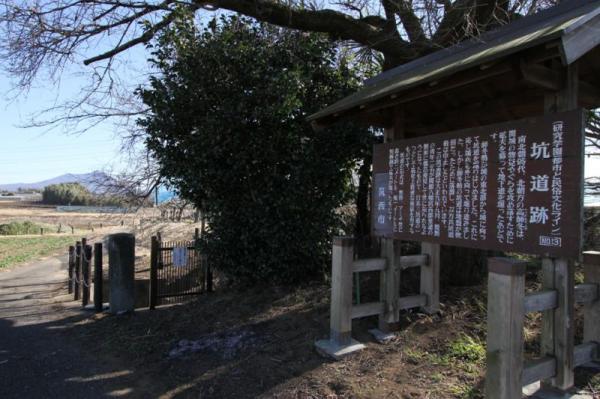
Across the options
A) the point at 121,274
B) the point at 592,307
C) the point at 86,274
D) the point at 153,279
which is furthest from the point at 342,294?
the point at 86,274

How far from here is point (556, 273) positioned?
356 centimetres

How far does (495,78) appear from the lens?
4.45 m

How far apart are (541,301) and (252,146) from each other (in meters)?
5.00

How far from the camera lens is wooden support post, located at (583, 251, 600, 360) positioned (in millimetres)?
4270

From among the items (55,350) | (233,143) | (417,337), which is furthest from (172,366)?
(233,143)

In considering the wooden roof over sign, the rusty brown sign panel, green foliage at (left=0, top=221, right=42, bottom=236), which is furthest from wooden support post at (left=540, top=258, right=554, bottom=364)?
green foliage at (left=0, top=221, right=42, bottom=236)

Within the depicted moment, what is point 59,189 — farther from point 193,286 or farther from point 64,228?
point 193,286

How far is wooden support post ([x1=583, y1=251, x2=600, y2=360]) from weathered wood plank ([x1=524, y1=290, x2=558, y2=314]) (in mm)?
1074

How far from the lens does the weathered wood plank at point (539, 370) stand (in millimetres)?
3428

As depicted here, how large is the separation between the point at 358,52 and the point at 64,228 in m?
46.0

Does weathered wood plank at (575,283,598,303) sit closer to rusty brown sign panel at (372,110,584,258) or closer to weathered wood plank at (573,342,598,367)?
weathered wood plank at (573,342,598,367)

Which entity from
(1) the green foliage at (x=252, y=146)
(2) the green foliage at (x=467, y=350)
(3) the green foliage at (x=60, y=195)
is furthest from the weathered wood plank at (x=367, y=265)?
(3) the green foliage at (x=60, y=195)

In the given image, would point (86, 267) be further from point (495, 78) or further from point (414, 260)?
point (495, 78)

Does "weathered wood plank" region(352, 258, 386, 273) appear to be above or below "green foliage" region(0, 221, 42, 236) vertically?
above
